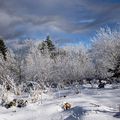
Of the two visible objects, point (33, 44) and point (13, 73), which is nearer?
point (13, 73)

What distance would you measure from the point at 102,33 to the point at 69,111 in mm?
19292

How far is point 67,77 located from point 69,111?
2578 cm

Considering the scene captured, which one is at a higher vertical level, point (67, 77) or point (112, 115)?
point (67, 77)

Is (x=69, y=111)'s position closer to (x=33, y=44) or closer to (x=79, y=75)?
(x=79, y=75)

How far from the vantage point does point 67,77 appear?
34.4 metres

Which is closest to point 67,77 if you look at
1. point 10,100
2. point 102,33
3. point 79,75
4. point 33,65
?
point 79,75

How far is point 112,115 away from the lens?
7.12 meters

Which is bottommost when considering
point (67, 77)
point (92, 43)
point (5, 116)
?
point (5, 116)

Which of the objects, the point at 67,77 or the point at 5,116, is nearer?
the point at 5,116

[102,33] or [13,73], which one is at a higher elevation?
[102,33]

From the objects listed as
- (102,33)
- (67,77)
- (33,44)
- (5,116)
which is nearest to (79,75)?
(67,77)

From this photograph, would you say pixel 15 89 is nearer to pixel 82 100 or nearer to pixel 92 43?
pixel 82 100

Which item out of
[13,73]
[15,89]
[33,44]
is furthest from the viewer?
[33,44]

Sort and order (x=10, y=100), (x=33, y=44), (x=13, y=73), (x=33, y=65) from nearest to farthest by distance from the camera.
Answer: (x=10, y=100), (x=13, y=73), (x=33, y=65), (x=33, y=44)
